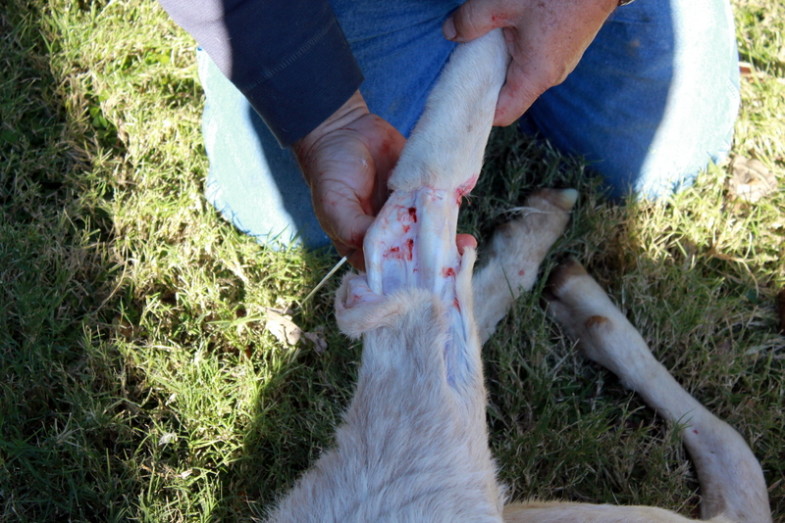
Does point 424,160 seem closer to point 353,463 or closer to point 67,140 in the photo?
point 353,463

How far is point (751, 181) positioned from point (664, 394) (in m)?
1.06

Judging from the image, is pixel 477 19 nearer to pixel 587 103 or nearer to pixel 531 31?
pixel 531 31

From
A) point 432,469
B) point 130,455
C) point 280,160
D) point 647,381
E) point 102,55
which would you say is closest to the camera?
point 432,469

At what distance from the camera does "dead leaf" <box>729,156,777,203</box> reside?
9.82ft

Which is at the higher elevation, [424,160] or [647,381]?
[424,160]

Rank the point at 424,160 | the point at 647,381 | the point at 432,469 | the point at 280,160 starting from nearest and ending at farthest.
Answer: the point at 432,469 → the point at 424,160 → the point at 647,381 → the point at 280,160

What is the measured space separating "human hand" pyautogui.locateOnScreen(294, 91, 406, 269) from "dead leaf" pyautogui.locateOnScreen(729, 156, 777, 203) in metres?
1.63

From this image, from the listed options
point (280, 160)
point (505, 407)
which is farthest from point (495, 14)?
point (505, 407)

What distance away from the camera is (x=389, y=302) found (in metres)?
1.55

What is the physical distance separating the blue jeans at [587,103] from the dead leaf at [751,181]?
0.43 feet

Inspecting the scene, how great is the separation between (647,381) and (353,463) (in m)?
1.43

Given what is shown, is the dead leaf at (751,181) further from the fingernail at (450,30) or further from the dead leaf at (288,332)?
the dead leaf at (288,332)

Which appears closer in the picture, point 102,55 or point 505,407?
point 505,407

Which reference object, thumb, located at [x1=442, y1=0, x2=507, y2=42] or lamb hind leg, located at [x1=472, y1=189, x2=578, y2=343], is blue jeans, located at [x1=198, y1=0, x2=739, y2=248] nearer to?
lamb hind leg, located at [x1=472, y1=189, x2=578, y2=343]
